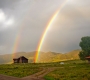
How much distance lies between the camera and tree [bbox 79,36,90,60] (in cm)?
10362

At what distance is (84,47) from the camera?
351ft

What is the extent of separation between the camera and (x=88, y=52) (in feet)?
339

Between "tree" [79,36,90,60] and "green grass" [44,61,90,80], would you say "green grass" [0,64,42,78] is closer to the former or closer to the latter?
"green grass" [44,61,90,80]

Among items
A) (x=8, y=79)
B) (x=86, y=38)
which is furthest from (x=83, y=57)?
(x=8, y=79)

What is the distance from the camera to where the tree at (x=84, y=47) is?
104 metres

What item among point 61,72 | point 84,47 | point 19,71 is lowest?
point 61,72

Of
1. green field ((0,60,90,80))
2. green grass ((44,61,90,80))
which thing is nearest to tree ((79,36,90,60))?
green field ((0,60,90,80))

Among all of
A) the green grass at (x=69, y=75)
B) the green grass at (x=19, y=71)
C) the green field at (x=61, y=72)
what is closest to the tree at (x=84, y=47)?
the green field at (x=61, y=72)

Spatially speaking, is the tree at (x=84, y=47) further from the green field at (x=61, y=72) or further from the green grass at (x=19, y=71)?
the green grass at (x=19, y=71)

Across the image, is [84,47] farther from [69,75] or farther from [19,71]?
[69,75]

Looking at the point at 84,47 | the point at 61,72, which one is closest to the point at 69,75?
the point at 61,72

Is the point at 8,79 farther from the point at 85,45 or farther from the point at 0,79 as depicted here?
the point at 85,45

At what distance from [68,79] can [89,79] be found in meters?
4.21

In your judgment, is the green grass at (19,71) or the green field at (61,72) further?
the green grass at (19,71)
